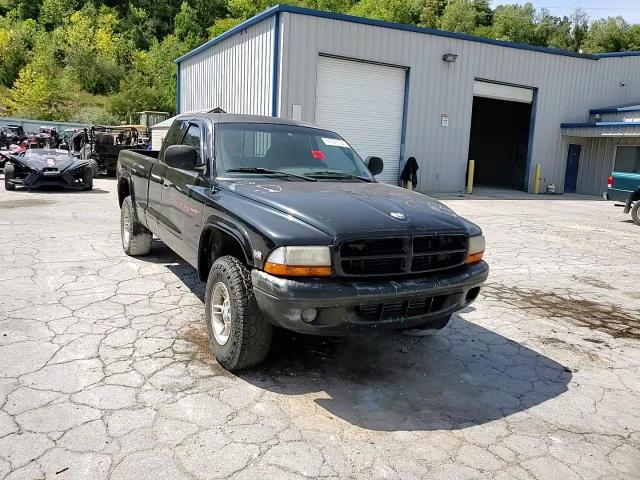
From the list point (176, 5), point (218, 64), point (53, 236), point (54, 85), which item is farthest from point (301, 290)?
point (176, 5)

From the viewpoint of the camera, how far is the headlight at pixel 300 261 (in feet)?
10.5

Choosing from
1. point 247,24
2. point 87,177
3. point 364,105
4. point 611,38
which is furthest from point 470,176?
point 611,38

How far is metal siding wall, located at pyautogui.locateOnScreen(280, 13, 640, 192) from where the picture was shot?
627 inches

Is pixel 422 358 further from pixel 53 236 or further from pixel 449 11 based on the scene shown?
pixel 449 11

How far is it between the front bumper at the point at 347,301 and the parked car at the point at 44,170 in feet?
39.4

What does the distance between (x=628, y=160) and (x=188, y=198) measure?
12.6 meters

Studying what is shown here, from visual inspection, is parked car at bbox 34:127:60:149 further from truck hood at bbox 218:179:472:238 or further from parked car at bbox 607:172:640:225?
truck hood at bbox 218:179:472:238

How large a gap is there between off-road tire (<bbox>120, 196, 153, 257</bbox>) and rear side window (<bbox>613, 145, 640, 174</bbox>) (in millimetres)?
11783

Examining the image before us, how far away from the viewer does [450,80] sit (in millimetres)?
18969

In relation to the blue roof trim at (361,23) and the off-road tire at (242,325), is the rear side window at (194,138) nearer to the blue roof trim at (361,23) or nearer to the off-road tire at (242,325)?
the off-road tire at (242,325)

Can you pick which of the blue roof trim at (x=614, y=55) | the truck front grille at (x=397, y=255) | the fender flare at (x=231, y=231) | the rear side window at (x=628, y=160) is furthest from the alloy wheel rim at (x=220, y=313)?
the blue roof trim at (x=614, y=55)

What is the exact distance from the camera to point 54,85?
2254 inches

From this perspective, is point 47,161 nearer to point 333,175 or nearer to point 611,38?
point 333,175

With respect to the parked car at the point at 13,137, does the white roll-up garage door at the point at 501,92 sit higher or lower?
higher
